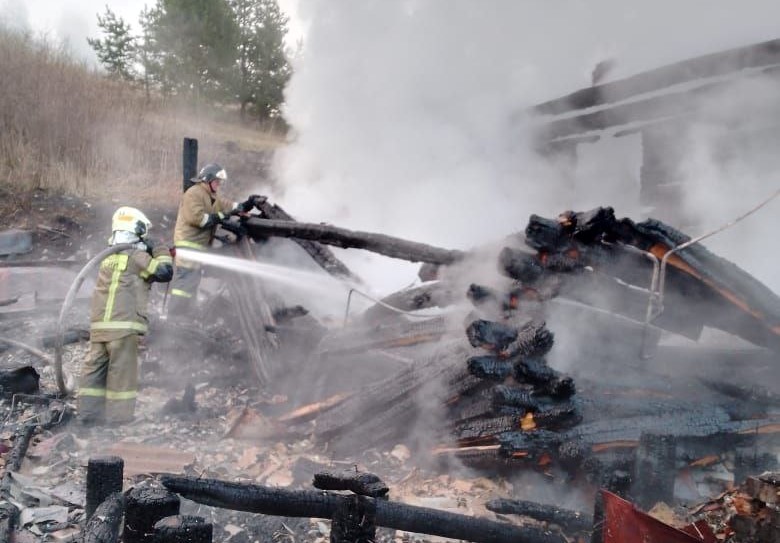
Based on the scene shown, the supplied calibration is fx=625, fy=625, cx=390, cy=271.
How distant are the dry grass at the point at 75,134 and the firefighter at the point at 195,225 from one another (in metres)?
5.02

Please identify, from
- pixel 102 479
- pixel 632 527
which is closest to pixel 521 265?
pixel 632 527

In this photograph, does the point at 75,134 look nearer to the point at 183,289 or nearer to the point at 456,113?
the point at 183,289

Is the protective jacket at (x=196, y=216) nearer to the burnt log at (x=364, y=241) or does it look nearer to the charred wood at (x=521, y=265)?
the burnt log at (x=364, y=241)

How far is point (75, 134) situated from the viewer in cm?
1384

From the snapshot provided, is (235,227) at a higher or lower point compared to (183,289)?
higher

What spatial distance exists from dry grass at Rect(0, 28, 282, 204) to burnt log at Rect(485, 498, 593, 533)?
429 inches

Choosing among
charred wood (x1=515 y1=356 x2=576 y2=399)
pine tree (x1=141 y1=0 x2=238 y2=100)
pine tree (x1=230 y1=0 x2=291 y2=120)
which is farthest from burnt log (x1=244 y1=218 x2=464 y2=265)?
pine tree (x1=230 y1=0 x2=291 y2=120)

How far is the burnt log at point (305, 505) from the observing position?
2332mm

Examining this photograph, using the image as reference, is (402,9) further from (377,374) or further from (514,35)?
(377,374)

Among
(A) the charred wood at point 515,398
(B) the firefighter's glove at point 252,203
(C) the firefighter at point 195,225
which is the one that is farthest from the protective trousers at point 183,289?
(A) the charred wood at point 515,398

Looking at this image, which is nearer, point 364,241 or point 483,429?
point 483,429

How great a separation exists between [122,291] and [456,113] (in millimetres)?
6871

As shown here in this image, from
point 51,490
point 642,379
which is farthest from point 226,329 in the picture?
point 642,379

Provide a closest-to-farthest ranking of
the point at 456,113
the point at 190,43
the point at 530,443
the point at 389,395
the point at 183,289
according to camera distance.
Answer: the point at 530,443, the point at 389,395, the point at 183,289, the point at 456,113, the point at 190,43
